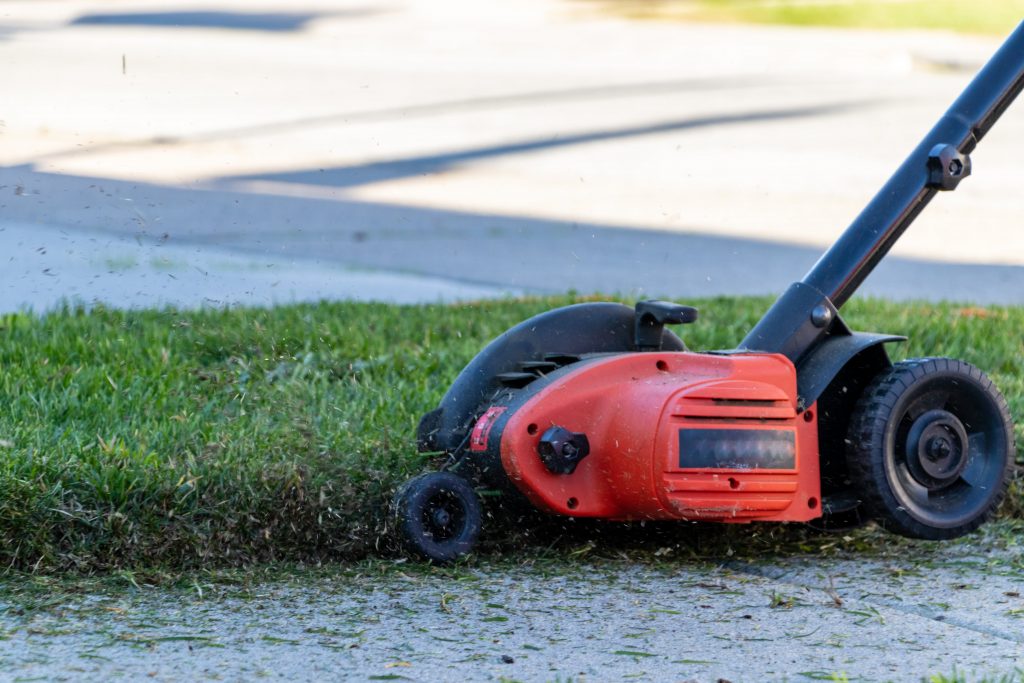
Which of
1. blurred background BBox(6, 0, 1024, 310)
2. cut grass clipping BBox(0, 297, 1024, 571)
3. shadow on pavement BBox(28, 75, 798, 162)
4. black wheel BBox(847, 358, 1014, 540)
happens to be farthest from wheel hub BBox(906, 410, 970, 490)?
shadow on pavement BBox(28, 75, 798, 162)

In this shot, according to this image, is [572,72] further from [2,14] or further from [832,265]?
[832,265]

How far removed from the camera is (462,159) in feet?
32.3

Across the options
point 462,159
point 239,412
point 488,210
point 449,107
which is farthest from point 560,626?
point 449,107

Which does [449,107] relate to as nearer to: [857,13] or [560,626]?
[560,626]

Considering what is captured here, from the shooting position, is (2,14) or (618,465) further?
(2,14)

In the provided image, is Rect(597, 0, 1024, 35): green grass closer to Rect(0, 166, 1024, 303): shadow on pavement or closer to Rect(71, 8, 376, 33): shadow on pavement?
Rect(71, 8, 376, 33): shadow on pavement

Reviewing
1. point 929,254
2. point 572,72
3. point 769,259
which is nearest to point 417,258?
point 769,259

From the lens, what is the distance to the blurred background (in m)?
6.61

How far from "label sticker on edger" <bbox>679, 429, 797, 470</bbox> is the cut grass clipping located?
1.70 feet

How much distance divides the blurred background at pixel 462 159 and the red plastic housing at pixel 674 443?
115 cm

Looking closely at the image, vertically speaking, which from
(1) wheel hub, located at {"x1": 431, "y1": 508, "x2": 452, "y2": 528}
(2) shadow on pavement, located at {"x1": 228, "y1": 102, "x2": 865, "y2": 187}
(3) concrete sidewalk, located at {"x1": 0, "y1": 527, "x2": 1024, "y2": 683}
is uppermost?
(2) shadow on pavement, located at {"x1": 228, "y1": 102, "x2": 865, "y2": 187}

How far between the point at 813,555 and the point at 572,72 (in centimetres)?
1170

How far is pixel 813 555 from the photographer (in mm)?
3076

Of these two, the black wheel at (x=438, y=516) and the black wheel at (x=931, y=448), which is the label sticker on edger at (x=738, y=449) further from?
the black wheel at (x=438, y=516)
